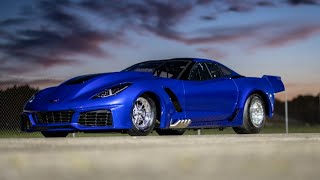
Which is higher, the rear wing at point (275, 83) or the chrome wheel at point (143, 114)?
the rear wing at point (275, 83)

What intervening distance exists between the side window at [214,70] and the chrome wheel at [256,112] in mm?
960

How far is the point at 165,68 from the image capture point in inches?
420

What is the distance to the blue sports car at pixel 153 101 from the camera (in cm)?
873

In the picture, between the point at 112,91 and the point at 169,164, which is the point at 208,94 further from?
the point at 169,164

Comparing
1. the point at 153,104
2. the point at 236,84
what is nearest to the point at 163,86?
the point at 153,104

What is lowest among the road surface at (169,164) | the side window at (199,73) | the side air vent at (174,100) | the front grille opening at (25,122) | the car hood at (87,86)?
the road surface at (169,164)

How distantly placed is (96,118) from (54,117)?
2.48ft

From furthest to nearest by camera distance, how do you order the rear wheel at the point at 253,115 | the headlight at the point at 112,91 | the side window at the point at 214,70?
the rear wheel at the point at 253,115, the side window at the point at 214,70, the headlight at the point at 112,91

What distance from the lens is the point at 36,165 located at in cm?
441

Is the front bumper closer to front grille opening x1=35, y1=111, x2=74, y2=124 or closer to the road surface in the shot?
front grille opening x1=35, y1=111, x2=74, y2=124

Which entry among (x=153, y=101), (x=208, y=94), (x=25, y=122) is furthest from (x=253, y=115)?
(x=25, y=122)

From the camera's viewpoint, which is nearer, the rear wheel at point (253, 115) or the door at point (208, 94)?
the door at point (208, 94)

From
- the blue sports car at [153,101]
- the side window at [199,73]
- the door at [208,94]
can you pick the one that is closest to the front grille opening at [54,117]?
the blue sports car at [153,101]

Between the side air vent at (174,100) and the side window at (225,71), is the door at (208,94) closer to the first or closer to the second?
the side window at (225,71)
